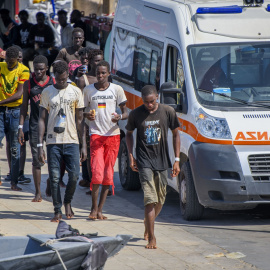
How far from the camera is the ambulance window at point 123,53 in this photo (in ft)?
37.2

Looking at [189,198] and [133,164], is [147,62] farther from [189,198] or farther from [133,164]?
[133,164]

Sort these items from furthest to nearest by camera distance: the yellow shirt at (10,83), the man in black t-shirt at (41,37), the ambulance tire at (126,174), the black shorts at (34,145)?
the man in black t-shirt at (41,37), the ambulance tire at (126,174), the yellow shirt at (10,83), the black shorts at (34,145)

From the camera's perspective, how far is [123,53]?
1180 cm

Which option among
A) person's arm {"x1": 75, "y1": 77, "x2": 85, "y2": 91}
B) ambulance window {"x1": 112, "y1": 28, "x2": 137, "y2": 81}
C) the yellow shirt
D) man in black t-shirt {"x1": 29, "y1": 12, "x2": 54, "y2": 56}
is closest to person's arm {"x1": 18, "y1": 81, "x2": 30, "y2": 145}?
person's arm {"x1": 75, "y1": 77, "x2": 85, "y2": 91}

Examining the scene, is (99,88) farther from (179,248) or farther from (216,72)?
(179,248)

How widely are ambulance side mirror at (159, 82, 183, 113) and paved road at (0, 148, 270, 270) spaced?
1446mm

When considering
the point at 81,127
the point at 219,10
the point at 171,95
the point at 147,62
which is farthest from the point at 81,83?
the point at 219,10

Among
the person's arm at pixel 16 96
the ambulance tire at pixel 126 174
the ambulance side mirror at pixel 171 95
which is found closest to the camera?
the ambulance side mirror at pixel 171 95

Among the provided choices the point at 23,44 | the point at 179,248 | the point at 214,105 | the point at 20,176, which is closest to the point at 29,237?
the point at 179,248

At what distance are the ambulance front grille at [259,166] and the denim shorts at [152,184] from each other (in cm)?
123

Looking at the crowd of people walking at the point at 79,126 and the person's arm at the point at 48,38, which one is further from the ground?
the crowd of people walking at the point at 79,126

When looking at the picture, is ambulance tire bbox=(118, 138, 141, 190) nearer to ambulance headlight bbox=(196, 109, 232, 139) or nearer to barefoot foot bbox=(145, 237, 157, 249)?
ambulance headlight bbox=(196, 109, 232, 139)

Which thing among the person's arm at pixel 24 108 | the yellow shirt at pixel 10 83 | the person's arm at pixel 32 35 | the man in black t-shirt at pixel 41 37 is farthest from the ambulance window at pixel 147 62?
the person's arm at pixel 32 35

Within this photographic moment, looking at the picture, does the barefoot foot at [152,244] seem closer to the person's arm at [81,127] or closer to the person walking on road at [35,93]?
the person's arm at [81,127]
